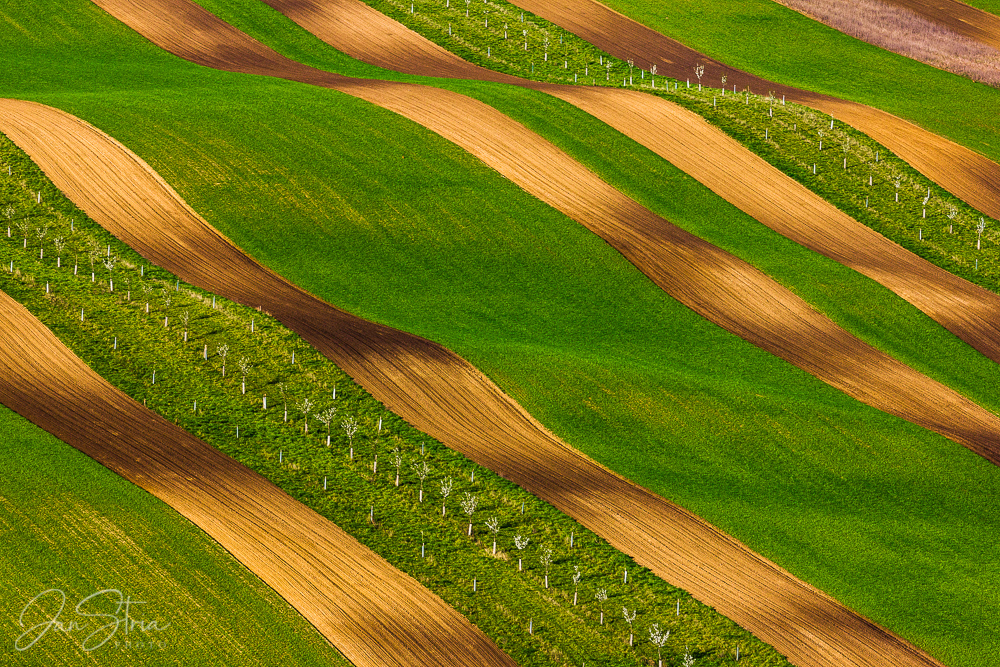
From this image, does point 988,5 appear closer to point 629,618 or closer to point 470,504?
point 470,504

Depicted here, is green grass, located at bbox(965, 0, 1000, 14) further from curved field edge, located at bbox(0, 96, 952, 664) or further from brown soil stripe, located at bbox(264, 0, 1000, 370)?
curved field edge, located at bbox(0, 96, 952, 664)

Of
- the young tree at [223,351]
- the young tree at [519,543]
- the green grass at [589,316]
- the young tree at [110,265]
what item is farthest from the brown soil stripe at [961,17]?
the young tree at [519,543]

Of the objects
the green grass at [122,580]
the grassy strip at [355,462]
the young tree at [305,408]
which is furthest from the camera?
the young tree at [305,408]

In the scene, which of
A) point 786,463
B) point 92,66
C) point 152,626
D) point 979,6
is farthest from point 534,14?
point 152,626

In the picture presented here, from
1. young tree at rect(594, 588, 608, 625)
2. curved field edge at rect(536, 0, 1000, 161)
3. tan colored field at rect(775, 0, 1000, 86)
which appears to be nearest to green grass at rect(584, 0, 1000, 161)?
curved field edge at rect(536, 0, 1000, 161)

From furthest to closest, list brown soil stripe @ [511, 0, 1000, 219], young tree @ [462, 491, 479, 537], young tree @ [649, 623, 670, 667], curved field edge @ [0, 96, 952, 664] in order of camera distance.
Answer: brown soil stripe @ [511, 0, 1000, 219] → young tree @ [462, 491, 479, 537] → curved field edge @ [0, 96, 952, 664] → young tree @ [649, 623, 670, 667]

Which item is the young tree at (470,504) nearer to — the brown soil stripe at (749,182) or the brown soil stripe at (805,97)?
the brown soil stripe at (749,182)
